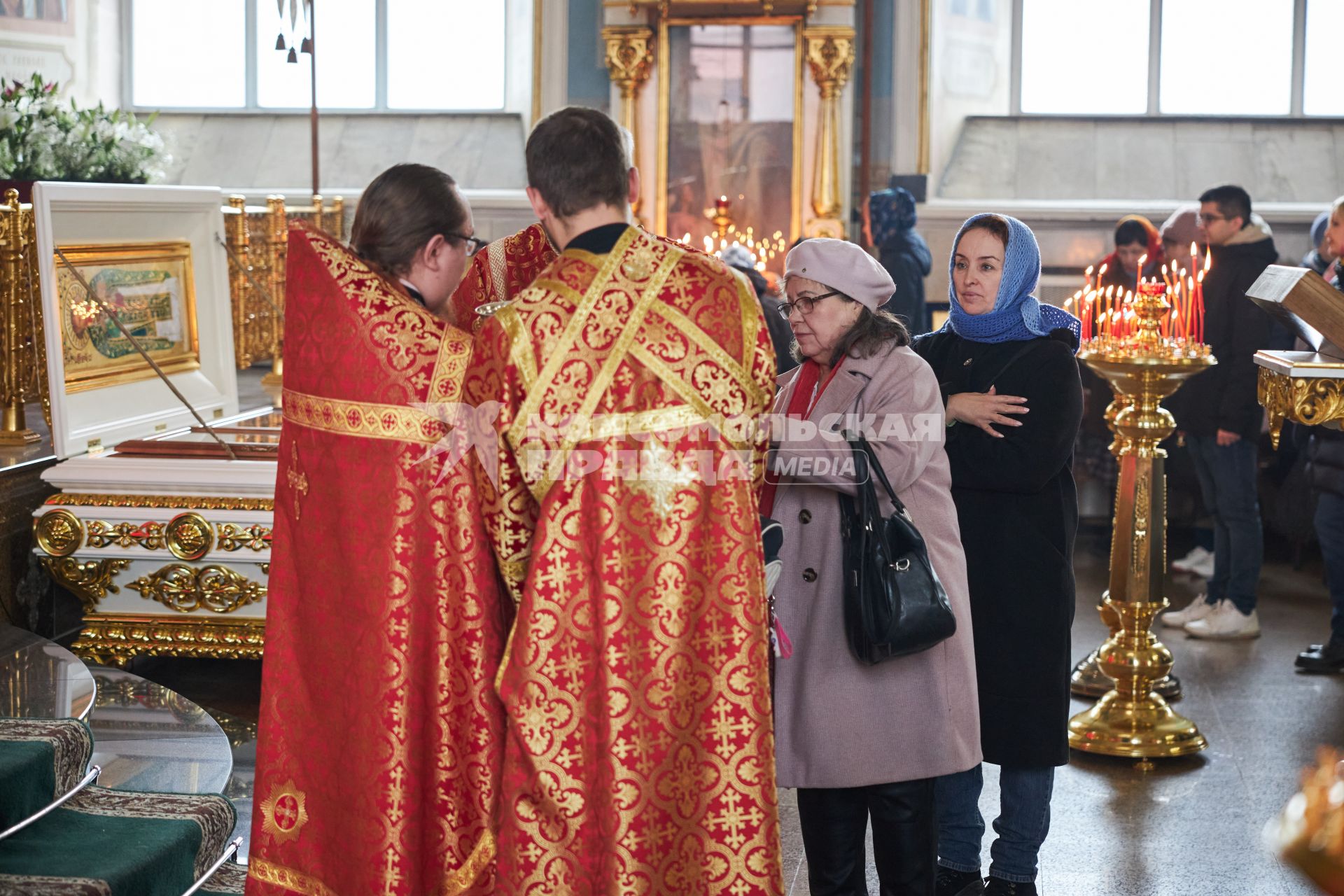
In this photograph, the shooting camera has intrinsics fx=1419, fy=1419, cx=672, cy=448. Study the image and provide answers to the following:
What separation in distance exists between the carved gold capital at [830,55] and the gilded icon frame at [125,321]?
481cm

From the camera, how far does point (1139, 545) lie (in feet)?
14.0

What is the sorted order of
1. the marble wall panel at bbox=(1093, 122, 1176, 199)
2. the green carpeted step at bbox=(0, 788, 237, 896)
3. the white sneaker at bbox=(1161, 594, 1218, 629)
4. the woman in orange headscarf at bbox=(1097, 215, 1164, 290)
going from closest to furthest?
the green carpeted step at bbox=(0, 788, 237, 896) < the white sneaker at bbox=(1161, 594, 1218, 629) < the woman in orange headscarf at bbox=(1097, 215, 1164, 290) < the marble wall panel at bbox=(1093, 122, 1176, 199)

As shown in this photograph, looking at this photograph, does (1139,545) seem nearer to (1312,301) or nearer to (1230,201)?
(1312,301)

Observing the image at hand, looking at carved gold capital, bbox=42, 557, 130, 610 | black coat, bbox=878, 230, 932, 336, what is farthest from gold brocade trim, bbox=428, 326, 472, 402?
black coat, bbox=878, 230, 932, 336

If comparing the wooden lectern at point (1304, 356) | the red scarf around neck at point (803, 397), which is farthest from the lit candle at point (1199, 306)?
the red scarf around neck at point (803, 397)

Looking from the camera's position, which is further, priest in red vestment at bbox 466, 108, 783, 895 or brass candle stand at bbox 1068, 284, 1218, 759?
brass candle stand at bbox 1068, 284, 1218, 759

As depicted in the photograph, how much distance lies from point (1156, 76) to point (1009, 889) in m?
8.01

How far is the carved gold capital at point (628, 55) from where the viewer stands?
8922 millimetres

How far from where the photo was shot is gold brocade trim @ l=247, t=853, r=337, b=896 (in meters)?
2.36

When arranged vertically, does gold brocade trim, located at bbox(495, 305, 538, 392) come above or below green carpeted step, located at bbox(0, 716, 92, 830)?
above

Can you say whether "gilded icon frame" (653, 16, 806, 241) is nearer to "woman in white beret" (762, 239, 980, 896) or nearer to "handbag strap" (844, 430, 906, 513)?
"woman in white beret" (762, 239, 980, 896)

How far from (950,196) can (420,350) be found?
764 centimetres

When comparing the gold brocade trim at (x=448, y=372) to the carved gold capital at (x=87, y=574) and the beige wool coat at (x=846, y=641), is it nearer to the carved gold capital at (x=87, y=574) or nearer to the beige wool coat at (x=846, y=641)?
the beige wool coat at (x=846, y=641)

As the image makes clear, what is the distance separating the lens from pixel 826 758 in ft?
8.25
